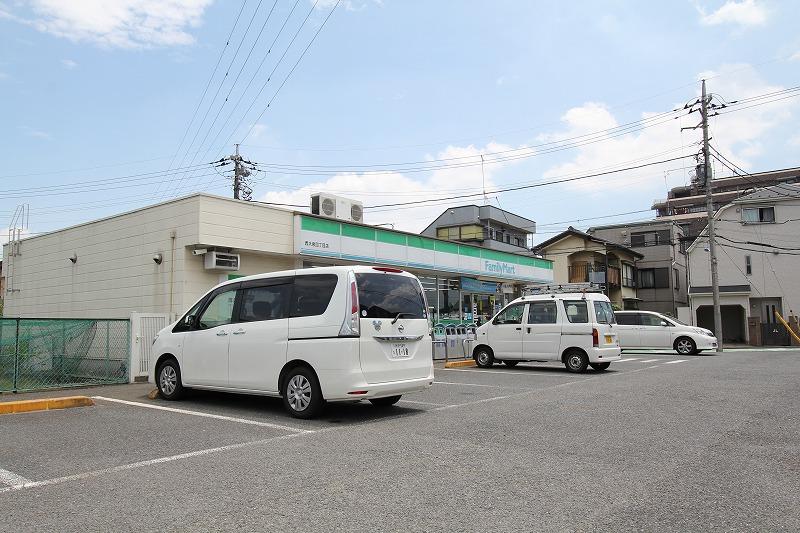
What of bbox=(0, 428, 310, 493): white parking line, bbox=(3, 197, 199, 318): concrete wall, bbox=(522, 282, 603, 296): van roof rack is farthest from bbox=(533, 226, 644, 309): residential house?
bbox=(0, 428, 310, 493): white parking line

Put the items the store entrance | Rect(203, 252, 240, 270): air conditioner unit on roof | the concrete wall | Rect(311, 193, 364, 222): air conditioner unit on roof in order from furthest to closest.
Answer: the store entrance
Rect(311, 193, 364, 222): air conditioner unit on roof
the concrete wall
Rect(203, 252, 240, 270): air conditioner unit on roof

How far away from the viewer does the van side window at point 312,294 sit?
834 cm

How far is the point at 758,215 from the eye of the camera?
136ft

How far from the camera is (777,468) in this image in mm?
5469

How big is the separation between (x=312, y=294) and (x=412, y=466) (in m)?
3.61

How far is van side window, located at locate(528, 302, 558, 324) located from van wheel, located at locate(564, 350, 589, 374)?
942mm

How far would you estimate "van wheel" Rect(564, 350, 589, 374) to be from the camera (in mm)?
15055

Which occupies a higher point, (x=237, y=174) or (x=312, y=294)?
(x=237, y=174)

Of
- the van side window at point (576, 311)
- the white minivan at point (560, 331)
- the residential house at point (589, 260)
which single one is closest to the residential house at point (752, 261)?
the residential house at point (589, 260)

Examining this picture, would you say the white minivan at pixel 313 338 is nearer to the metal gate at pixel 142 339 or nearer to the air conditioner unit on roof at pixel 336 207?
the metal gate at pixel 142 339

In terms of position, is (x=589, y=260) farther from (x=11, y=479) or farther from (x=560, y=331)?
(x=11, y=479)

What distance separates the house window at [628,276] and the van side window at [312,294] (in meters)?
44.0

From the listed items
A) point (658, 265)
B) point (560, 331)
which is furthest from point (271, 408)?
point (658, 265)

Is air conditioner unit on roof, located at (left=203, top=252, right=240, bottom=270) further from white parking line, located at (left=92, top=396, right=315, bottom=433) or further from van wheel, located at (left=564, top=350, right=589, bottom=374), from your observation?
van wheel, located at (left=564, top=350, right=589, bottom=374)
